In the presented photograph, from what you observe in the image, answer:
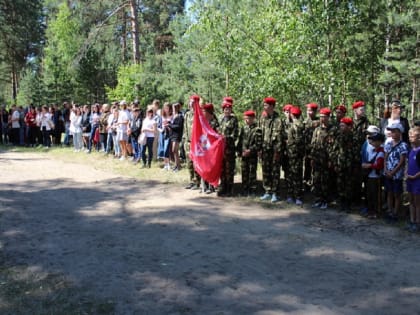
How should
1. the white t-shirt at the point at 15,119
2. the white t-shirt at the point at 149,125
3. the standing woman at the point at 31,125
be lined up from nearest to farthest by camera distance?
the white t-shirt at the point at 149,125, the standing woman at the point at 31,125, the white t-shirt at the point at 15,119

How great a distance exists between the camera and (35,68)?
42531mm

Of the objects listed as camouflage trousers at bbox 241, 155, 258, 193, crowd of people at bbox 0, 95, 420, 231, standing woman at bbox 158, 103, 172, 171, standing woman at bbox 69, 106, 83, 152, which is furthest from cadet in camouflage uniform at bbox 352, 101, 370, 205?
standing woman at bbox 69, 106, 83, 152

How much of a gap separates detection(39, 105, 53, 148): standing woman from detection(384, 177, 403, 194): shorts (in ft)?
47.1

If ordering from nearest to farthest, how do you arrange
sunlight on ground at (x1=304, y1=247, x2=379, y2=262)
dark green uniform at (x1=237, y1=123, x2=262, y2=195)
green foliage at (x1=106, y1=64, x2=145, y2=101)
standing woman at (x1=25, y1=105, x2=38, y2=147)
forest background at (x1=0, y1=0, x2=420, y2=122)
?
sunlight on ground at (x1=304, y1=247, x2=379, y2=262)
dark green uniform at (x1=237, y1=123, x2=262, y2=195)
forest background at (x1=0, y1=0, x2=420, y2=122)
standing woman at (x1=25, y1=105, x2=38, y2=147)
green foliage at (x1=106, y1=64, x2=145, y2=101)

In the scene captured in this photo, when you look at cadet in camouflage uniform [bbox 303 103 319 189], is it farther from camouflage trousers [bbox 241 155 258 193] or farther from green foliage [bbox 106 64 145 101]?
green foliage [bbox 106 64 145 101]

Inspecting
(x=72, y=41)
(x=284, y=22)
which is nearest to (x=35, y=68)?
(x=72, y=41)

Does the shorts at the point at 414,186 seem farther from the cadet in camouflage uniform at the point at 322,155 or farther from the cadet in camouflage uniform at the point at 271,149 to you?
the cadet in camouflage uniform at the point at 271,149

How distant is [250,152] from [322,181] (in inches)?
64.1

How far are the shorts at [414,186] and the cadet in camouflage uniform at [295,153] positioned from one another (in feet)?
A: 7.13

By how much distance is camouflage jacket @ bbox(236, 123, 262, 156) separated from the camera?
931 centimetres

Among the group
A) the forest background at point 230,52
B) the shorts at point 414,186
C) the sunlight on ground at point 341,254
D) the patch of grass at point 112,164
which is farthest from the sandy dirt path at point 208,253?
the forest background at point 230,52

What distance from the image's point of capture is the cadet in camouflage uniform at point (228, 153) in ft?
31.6

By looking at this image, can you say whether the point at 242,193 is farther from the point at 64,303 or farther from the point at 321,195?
the point at 64,303

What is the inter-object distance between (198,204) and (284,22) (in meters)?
5.58
